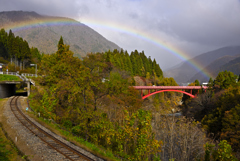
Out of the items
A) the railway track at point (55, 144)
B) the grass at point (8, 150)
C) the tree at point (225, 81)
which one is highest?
the tree at point (225, 81)

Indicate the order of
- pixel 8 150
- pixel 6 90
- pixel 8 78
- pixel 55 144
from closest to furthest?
pixel 8 150, pixel 55 144, pixel 8 78, pixel 6 90

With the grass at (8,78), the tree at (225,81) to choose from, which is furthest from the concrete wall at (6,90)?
the tree at (225,81)

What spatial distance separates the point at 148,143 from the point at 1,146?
11.8 meters

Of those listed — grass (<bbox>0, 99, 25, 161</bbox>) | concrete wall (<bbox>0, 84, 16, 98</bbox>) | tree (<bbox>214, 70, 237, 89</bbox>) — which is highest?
tree (<bbox>214, 70, 237, 89</bbox>)

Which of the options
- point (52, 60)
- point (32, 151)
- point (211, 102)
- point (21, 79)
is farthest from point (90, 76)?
point (21, 79)

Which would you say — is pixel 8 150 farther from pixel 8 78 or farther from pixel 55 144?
pixel 8 78

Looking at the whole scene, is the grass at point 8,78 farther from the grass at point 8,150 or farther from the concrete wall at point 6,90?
the grass at point 8,150

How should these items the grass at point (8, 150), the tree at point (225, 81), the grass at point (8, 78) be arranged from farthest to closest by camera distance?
the grass at point (8, 78)
the tree at point (225, 81)
the grass at point (8, 150)

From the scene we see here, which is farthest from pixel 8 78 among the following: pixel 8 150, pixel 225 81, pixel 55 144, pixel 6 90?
pixel 225 81

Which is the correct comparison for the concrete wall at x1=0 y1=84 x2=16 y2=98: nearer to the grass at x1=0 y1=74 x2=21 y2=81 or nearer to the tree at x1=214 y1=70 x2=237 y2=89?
the grass at x1=0 y1=74 x2=21 y2=81

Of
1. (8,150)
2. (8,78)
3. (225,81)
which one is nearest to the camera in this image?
(8,150)

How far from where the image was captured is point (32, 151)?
13.5 m

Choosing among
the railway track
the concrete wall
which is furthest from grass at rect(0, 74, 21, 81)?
the railway track

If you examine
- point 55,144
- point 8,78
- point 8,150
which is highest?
point 8,78
